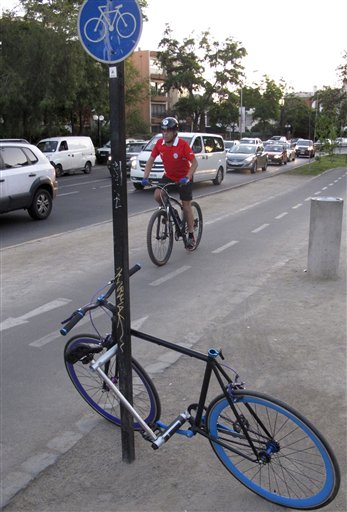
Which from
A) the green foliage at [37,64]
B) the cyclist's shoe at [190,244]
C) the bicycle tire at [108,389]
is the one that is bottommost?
the cyclist's shoe at [190,244]

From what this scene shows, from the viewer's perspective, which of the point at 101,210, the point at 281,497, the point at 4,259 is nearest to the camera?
the point at 281,497

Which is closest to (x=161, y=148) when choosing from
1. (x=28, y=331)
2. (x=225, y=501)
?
(x=28, y=331)

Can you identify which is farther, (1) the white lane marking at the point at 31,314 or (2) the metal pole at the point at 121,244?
(1) the white lane marking at the point at 31,314

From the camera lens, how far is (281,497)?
2.70m

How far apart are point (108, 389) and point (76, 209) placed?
1111 cm

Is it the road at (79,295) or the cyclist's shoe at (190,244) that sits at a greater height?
the cyclist's shoe at (190,244)

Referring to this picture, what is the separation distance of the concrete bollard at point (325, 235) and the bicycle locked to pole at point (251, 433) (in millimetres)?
4234

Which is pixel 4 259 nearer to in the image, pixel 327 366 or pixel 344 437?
pixel 327 366

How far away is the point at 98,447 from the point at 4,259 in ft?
18.4

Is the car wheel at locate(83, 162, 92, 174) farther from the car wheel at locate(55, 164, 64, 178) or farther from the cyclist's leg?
the cyclist's leg

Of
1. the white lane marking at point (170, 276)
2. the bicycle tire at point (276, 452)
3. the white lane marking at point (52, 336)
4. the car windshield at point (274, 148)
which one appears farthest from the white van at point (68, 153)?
the bicycle tire at point (276, 452)

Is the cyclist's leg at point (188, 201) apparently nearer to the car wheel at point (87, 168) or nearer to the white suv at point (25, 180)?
the white suv at point (25, 180)

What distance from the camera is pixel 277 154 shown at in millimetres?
34125

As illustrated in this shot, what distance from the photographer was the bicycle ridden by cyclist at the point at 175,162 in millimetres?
7336
